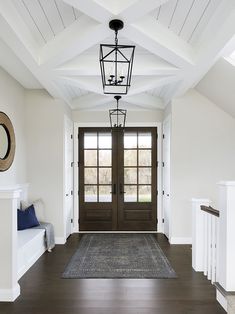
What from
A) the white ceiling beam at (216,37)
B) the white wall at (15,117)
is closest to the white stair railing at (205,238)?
the white ceiling beam at (216,37)

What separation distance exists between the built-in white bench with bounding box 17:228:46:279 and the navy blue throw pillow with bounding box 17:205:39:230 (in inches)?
4.4

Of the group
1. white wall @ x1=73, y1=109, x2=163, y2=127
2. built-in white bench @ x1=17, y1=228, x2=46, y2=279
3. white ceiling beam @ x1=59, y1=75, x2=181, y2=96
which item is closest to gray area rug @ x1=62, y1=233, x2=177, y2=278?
built-in white bench @ x1=17, y1=228, x2=46, y2=279

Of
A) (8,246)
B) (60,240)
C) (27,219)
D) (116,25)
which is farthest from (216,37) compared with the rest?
(60,240)

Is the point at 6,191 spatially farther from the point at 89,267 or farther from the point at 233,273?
the point at 233,273

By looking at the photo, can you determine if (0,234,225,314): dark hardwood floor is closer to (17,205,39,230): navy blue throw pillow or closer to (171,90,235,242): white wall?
(17,205,39,230): navy blue throw pillow

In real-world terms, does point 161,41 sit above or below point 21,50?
above

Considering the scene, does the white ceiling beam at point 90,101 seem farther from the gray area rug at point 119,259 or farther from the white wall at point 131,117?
the gray area rug at point 119,259

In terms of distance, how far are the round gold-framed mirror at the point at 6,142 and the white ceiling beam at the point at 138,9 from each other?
8.09 feet

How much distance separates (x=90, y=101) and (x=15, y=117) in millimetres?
1640

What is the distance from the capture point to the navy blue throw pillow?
4.85 meters

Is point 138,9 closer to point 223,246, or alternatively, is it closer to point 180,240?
point 223,246

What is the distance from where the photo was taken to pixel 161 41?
3.39m

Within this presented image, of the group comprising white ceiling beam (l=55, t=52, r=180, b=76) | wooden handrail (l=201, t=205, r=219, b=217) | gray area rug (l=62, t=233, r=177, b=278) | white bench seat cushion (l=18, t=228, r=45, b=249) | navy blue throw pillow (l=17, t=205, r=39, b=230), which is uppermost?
white ceiling beam (l=55, t=52, r=180, b=76)

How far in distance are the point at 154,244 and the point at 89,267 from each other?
1.68 m
